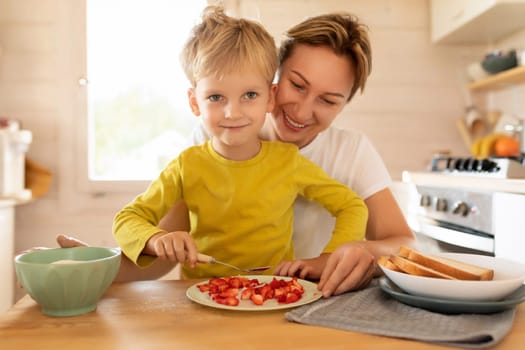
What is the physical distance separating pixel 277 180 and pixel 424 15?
258 cm

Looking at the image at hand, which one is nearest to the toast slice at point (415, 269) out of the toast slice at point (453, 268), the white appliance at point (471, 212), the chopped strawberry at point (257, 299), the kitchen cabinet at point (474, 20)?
the toast slice at point (453, 268)

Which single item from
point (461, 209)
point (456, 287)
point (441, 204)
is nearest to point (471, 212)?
point (461, 209)

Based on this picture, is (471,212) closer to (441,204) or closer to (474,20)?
(441,204)

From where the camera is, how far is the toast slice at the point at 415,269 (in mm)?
817

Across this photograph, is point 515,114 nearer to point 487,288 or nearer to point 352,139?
point 352,139

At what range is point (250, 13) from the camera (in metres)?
3.30

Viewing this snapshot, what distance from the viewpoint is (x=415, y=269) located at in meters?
0.83

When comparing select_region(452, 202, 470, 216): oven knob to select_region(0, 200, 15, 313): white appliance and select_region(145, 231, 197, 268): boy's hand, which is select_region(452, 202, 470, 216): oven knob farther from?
select_region(0, 200, 15, 313): white appliance

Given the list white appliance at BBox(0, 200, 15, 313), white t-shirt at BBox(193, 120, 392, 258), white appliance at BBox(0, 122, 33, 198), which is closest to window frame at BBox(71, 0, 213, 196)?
white appliance at BBox(0, 122, 33, 198)

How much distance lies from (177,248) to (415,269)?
40 centimetres

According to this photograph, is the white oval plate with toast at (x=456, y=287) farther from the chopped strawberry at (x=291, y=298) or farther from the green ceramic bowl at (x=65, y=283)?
the green ceramic bowl at (x=65, y=283)

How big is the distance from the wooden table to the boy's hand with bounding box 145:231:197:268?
10cm

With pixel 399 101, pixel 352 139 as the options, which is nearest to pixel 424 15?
pixel 399 101

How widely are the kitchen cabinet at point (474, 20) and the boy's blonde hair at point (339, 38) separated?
56.4 inches
